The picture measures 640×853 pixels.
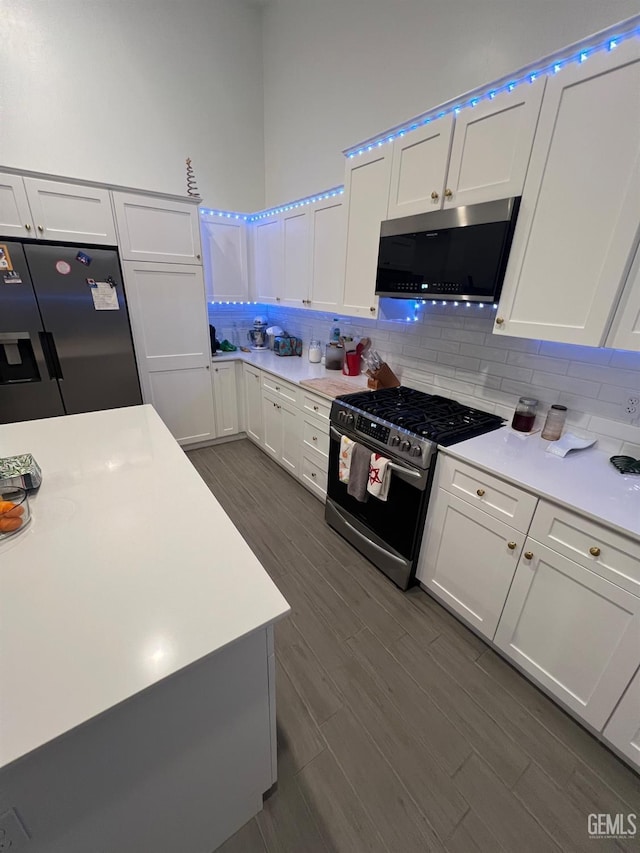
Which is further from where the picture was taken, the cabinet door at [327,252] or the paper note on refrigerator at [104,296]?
the paper note on refrigerator at [104,296]

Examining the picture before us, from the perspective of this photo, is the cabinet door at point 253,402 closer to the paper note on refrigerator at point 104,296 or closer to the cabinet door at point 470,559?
the paper note on refrigerator at point 104,296

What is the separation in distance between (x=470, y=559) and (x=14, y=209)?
3.49 meters

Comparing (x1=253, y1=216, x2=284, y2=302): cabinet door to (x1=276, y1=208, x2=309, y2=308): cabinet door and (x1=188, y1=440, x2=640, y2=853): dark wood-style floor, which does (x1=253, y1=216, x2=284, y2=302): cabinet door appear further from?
(x1=188, y1=440, x2=640, y2=853): dark wood-style floor

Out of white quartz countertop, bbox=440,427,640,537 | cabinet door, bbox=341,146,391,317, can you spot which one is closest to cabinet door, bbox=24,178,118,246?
cabinet door, bbox=341,146,391,317

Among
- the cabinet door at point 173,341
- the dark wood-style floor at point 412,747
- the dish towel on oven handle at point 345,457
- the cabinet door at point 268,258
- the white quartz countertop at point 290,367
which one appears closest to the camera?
the dark wood-style floor at point 412,747

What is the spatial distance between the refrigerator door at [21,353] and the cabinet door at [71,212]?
0.26m

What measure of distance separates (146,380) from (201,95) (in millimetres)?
2678

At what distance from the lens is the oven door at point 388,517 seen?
1.79 m

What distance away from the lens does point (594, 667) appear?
1.28 m

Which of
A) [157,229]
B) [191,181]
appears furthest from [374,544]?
[191,181]

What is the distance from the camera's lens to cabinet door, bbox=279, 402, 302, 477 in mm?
2810

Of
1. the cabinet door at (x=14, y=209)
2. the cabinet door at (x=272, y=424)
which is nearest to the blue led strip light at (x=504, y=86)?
the cabinet door at (x=272, y=424)

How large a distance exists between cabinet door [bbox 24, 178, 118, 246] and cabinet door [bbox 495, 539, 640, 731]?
3.36m

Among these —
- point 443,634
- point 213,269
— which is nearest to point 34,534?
point 443,634
